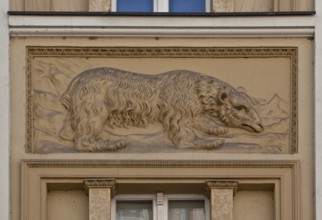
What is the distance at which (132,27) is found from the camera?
1791 cm

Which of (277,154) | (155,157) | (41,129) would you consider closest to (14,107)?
(41,129)

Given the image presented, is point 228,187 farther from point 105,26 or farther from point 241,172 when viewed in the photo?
point 105,26

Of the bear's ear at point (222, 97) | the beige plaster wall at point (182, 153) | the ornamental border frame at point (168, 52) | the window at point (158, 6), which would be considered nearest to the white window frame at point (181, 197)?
the beige plaster wall at point (182, 153)

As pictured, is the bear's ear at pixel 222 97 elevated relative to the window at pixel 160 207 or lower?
elevated

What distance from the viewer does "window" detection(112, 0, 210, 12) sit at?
722 inches

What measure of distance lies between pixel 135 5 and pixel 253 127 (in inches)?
67.2

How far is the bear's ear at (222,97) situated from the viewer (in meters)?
18.0

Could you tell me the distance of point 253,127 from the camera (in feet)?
58.7

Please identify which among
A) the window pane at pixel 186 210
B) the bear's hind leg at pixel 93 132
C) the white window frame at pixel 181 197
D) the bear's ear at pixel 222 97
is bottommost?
the window pane at pixel 186 210

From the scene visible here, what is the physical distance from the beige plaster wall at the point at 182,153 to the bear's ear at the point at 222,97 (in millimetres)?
459

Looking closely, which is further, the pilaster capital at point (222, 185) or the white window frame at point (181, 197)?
the white window frame at point (181, 197)

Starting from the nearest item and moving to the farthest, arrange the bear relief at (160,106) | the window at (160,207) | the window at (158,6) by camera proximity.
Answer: the bear relief at (160,106), the window at (160,207), the window at (158,6)

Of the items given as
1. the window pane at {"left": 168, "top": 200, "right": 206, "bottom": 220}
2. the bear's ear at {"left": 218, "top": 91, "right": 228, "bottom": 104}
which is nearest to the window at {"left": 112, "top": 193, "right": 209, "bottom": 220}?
the window pane at {"left": 168, "top": 200, "right": 206, "bottom": 220}

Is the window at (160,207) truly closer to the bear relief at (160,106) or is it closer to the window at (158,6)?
the bear relief at (160,106)
